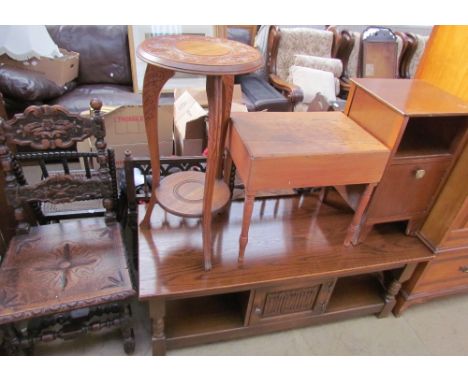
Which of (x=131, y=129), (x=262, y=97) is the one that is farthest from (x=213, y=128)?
(x=262, y=97)

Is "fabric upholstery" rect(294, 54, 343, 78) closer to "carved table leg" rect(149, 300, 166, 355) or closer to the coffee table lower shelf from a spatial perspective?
the coffee table lower shelf

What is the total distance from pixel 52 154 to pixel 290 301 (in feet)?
3.66

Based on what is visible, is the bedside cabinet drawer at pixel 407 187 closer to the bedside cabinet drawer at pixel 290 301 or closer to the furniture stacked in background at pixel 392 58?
the bedside cabinet drawer at pixel 290 301

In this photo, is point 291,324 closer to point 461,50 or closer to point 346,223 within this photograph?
point 346,223

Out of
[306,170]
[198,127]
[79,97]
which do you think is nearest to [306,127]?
[306,170]

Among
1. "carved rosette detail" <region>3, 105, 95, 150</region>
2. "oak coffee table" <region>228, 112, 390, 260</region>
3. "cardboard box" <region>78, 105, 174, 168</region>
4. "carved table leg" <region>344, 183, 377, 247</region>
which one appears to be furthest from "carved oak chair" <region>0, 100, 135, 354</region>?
"carved table leg" <region>344, 183, 377, 247</region>

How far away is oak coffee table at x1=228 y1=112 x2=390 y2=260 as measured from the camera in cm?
101

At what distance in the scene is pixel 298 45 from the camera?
312 centimetres

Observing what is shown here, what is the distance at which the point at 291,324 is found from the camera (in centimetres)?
142

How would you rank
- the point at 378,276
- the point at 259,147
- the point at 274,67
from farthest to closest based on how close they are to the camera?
1. the point at 274,67
2. the point at 378,276
3. the point at 259,147

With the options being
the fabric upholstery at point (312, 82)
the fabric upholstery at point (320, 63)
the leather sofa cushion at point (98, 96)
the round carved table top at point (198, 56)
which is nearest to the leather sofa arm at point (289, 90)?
the fabric upholstery at point (312, 82)

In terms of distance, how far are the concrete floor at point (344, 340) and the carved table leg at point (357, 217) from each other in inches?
17.4

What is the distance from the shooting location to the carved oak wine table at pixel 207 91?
2.72 feet

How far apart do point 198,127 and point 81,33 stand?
1650 millimetres
